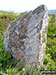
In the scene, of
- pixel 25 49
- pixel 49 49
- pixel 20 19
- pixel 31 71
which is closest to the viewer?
pixel 31 71

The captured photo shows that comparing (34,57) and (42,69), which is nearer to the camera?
(34,57)

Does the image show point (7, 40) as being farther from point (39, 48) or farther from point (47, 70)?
point (47, 70)

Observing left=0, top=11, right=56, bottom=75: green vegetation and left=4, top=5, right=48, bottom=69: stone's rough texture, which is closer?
left=0, top=11, right=56, bottom=75: green vegetation

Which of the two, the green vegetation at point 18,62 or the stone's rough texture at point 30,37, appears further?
the stone's rough texture at point 30,37

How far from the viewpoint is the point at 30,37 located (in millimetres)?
5102

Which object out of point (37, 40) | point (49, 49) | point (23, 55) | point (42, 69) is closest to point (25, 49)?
point (23, 55)

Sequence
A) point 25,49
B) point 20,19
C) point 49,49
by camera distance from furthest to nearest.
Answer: point 49,49 → point 20,19 → point 25,49

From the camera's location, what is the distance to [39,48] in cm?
493

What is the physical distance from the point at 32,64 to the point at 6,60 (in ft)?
3.29

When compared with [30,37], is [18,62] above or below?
below

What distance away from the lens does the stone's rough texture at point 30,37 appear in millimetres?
4941

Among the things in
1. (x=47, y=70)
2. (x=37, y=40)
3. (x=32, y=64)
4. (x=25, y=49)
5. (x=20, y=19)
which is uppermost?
(x=20, y=19)

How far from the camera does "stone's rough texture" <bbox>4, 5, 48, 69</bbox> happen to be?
494 centimetres

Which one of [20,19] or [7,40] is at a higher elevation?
[20,19]
